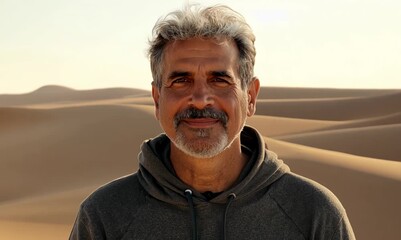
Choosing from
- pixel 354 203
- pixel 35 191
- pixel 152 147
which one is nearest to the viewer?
pixel 152 147

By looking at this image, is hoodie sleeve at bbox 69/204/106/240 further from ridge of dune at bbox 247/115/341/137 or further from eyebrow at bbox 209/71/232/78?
ridge of dune at bbox 247/115/341/137

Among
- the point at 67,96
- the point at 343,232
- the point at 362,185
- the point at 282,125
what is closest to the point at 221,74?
the point at 343,232

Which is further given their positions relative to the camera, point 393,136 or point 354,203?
point 393,136

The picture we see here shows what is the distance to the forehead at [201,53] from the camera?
9.34 feet

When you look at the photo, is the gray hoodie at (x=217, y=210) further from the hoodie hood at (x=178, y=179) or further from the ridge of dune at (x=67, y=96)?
the ridge of dune at (x=67, y=96)

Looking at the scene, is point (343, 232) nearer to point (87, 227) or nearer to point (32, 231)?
point (87, 227)

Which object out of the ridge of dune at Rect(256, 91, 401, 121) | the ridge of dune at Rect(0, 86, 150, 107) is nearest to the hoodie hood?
the ridge of dune at Rect(256, 91, 401, 121)

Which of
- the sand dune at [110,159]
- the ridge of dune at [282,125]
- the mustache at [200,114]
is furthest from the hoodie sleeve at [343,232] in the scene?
the ridge of dune at [282,125]

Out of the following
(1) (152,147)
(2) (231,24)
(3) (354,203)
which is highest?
(2) (231,24)

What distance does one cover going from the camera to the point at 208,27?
A: 2.84 m

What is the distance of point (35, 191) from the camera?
49.8 feet

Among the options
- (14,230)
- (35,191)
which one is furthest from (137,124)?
(14,230)

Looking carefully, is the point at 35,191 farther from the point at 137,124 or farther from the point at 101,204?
the point at 101,204

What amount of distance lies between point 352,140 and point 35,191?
7376 millimetres
